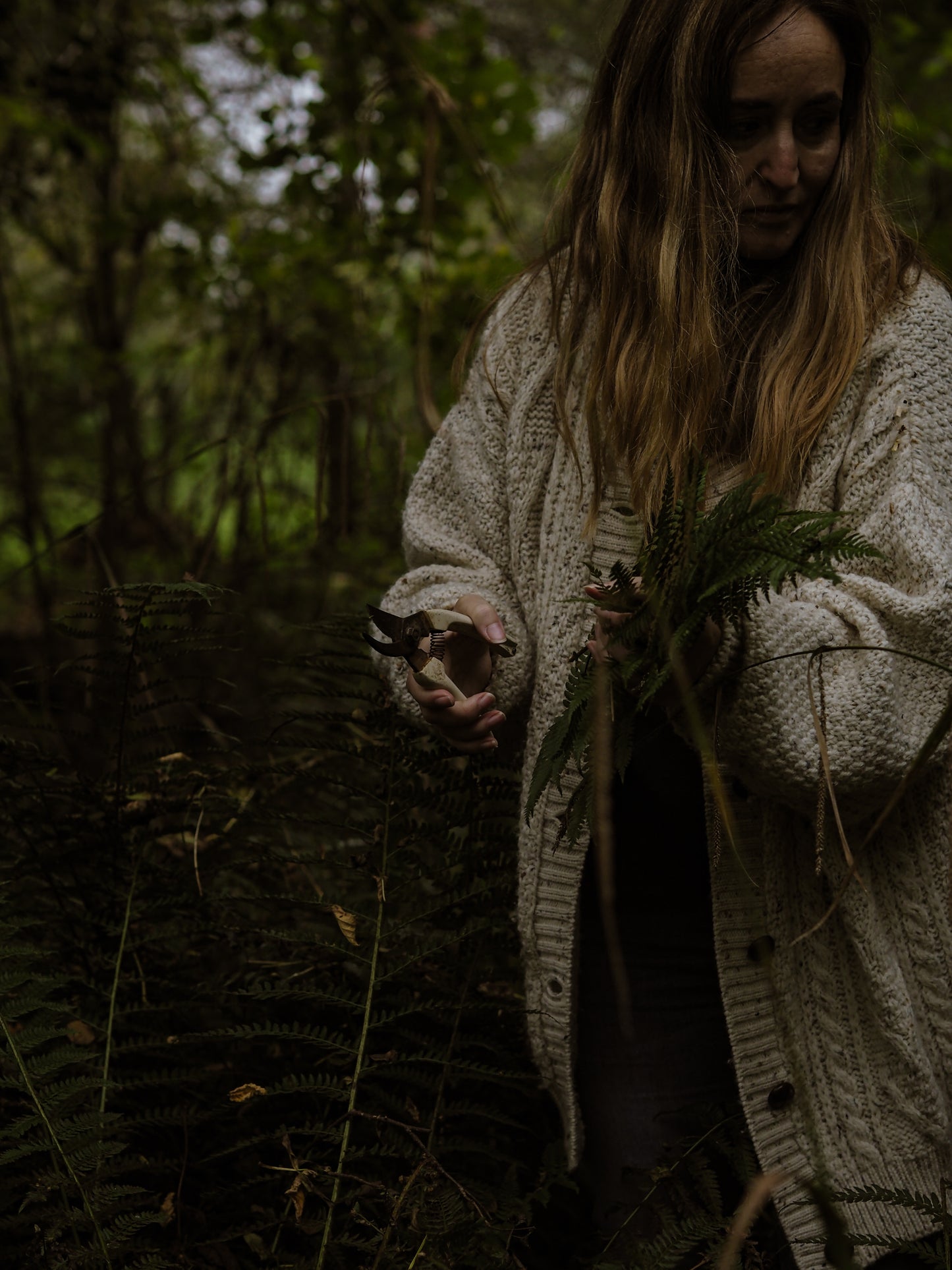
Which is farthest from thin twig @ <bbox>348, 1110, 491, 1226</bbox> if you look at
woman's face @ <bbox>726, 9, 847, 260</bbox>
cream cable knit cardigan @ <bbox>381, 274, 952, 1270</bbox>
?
woman's face @ <bbox>726, 9, 847, 260</bbox>

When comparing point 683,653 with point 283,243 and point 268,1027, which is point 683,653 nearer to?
point 268,1027

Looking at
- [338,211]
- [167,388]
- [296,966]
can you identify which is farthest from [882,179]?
[167,388]

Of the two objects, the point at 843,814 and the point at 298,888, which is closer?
the point at 843,814

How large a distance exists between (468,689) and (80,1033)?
0.89m

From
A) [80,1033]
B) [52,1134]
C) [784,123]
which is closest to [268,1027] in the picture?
[52,1134]

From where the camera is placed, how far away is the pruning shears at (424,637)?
5.32 ft

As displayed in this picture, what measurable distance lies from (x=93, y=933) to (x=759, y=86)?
6.01 feet

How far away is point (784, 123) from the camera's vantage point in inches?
66.1

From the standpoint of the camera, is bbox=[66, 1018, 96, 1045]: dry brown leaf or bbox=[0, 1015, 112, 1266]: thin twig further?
bbox=[66, 1018, 96, 1045]: dry brown leaf

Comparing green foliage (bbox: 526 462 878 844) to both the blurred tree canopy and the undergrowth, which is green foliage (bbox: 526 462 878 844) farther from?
the blurred tree canopy

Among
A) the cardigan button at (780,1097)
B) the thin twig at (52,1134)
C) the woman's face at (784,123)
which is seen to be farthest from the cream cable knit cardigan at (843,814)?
the thin twig at (52,1134)

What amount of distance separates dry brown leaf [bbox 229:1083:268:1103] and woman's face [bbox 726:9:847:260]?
1.56 meters

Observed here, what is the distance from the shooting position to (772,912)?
1.65 metres

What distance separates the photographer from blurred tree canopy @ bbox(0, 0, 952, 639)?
352cm
